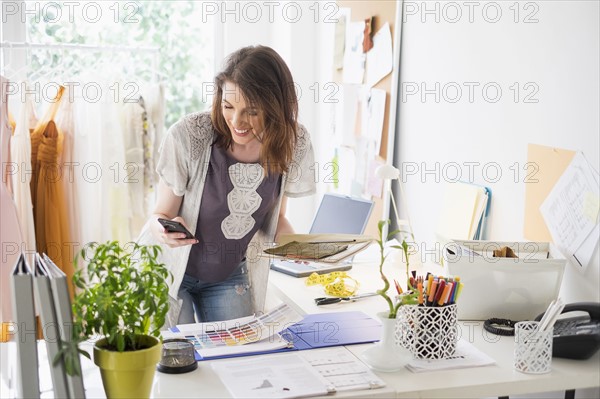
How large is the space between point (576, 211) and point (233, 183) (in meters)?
0.90

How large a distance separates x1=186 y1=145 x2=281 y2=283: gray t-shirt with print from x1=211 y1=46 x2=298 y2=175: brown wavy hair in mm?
51

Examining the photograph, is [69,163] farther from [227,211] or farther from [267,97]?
[267,97]

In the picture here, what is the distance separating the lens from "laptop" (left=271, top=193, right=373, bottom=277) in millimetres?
2340

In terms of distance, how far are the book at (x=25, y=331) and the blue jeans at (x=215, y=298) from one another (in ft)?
2.84

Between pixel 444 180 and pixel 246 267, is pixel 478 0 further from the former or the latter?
pixel 246 267

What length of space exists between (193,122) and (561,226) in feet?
3.29

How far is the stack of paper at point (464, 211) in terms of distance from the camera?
2.16 metres

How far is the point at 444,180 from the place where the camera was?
7.84ft

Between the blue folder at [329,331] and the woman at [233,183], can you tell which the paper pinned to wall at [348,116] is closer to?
the woman at [233,183]

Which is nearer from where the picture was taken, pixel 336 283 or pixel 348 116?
pixel 336 283

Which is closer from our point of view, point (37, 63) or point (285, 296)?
point (285, 296)

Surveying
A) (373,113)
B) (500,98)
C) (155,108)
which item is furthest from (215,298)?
(155,108)

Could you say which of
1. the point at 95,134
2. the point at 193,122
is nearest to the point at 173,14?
the point at 95,134

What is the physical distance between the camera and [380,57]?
2.79 m
